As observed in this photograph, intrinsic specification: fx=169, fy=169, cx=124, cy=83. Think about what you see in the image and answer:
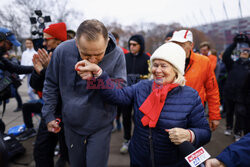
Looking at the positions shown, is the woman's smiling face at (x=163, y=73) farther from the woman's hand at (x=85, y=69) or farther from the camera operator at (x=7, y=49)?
the camera operator at (x=7, y=49)

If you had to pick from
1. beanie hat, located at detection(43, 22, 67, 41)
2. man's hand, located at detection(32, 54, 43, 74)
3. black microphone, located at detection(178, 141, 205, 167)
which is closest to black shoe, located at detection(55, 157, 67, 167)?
man's hand, located at detection(32, 54, 43, 74)

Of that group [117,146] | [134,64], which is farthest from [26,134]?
[134,64]

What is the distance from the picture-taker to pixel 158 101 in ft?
4.55

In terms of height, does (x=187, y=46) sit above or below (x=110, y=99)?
above

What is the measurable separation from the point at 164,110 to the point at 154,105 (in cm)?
9

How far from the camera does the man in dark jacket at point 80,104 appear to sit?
1.59m

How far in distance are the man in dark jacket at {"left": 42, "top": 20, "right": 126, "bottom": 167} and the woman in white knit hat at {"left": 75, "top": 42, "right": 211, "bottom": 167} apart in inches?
8.4

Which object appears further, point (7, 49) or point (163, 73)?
point (7, 49)

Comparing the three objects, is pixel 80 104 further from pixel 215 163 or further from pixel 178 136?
pixel 215 163

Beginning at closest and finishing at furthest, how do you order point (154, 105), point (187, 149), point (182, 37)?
point (187, 149) → point (154, 105) → point (182, 37)

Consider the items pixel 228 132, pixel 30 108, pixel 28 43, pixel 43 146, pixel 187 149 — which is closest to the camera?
pixel 187 149

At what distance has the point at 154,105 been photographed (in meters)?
1.41

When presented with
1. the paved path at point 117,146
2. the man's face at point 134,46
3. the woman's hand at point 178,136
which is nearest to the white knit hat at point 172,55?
the woman's hand at point 178,136

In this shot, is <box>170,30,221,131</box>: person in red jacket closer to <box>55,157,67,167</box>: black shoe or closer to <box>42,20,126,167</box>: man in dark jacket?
<box>42,20,126,167</box>: man in dark jacket
